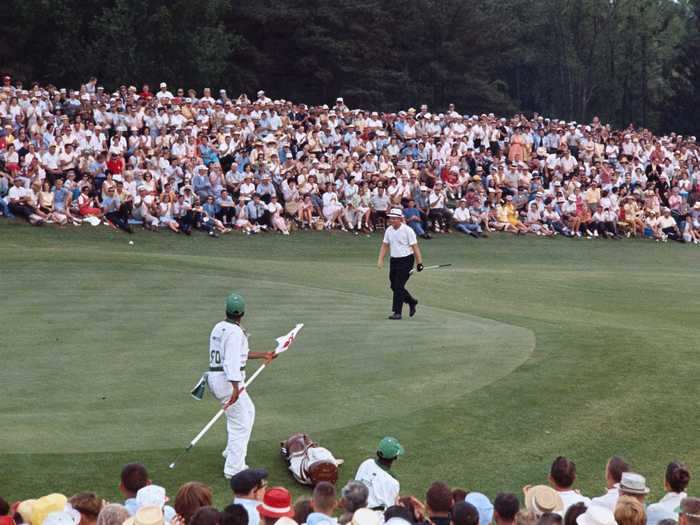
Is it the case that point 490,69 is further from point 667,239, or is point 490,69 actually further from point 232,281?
point 232,281

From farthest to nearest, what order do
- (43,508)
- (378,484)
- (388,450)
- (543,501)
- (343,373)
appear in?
(343,373), (388,450), (378,484), (543,501), (43,508)

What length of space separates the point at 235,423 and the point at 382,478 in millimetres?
2345

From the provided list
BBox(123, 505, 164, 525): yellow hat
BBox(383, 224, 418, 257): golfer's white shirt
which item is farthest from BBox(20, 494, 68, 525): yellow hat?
BBox(383, 224, 418, 257): golfer's white shirt

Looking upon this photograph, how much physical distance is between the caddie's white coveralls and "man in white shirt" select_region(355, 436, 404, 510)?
2006 mm

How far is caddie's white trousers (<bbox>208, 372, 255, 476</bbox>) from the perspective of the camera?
1336cm

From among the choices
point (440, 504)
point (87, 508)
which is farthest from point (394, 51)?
point (87, 508)

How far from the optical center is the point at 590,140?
4988 cm

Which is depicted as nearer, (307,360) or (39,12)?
(307,360)

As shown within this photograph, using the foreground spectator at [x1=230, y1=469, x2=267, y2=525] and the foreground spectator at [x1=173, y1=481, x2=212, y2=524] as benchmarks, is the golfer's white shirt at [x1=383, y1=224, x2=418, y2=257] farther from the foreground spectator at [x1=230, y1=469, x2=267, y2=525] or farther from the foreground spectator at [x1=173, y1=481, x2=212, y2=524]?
the foreground spectator at [x1=173, y1=481, x2=212, y2=524]

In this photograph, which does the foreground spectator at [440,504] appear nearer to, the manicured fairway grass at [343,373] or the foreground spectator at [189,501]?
the foreground spectator at [189,501]

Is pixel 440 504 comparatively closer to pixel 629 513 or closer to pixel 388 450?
pixel 629 513

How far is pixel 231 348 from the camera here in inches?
523

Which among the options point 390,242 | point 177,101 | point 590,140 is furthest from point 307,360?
point 590,140

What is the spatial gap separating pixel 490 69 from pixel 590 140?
94.2 feet
